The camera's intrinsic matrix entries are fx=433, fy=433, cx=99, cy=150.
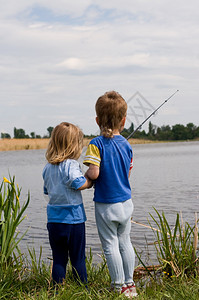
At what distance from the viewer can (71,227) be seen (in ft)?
9.78

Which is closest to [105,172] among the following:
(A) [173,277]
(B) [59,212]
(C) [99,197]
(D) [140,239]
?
(C) [99,197]

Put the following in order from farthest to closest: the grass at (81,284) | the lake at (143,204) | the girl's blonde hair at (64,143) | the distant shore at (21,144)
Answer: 1. the distant shore at (21,144)
2. the lake at (143,204)
3. the girl's blonde hair at (64,143)
4. the grass at (81,284)

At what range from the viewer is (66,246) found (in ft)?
10.2

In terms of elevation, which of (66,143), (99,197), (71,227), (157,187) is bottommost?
(157,187)

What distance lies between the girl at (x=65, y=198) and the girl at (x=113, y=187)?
0.12 meters

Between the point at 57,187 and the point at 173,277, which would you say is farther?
the point at 173,277

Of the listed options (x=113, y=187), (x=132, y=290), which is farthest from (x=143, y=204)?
(x=113, y=187)

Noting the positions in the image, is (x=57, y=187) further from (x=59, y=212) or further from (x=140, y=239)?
(x=140, y=239)

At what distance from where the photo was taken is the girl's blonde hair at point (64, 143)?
3041 mm

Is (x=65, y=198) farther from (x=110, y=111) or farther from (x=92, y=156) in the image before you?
(x=110, y=111)

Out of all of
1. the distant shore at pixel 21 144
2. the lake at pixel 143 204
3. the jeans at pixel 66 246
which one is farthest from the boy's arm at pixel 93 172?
the distant shore at pixel 21 144

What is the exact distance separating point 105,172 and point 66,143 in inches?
13.6

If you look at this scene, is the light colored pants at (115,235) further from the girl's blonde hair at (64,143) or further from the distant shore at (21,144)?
the distant shore at (21,144)

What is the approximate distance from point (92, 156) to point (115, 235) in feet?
1.90
